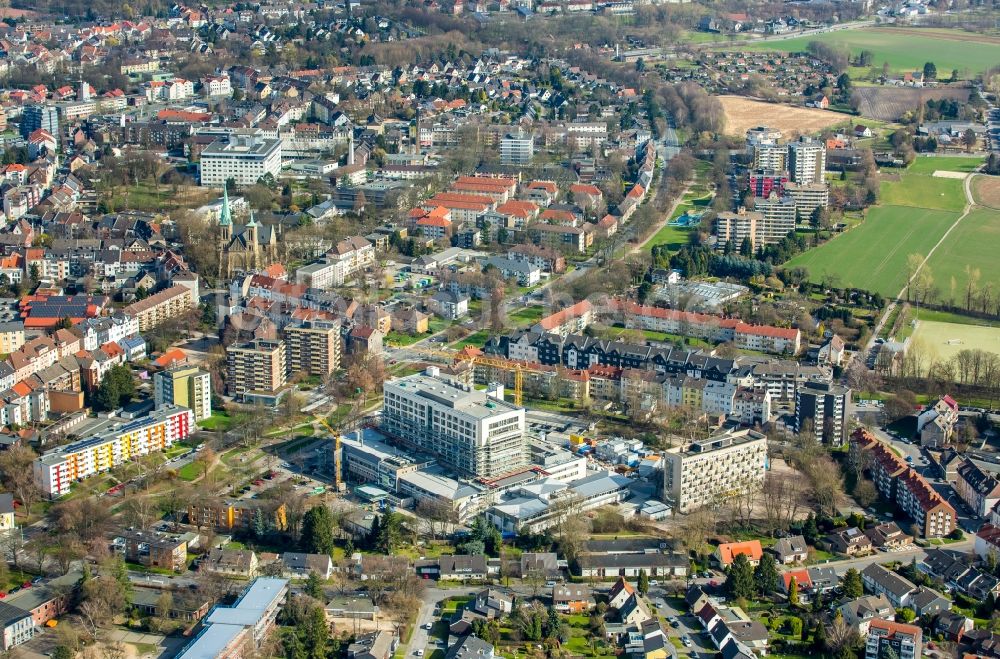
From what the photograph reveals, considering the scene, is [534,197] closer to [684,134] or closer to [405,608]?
[684,134]

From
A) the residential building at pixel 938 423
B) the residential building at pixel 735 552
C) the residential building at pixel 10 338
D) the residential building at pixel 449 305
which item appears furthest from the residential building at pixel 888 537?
the residential building at pixel 10 338

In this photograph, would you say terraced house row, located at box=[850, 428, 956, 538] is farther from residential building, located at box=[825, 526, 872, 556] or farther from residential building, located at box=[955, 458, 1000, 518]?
residential building, located at box=[825, 526, 872, 556]

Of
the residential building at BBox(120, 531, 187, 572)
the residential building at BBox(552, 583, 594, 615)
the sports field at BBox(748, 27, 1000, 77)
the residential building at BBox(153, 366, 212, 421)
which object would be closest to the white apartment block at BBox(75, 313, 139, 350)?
the residential building at BBox(153, 366, 212, 421)

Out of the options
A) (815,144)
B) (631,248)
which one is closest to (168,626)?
(631,248)

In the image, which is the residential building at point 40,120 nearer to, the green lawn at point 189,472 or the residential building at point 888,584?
the green lawn at point 189,472

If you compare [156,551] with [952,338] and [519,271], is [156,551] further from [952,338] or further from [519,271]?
[952,338]
